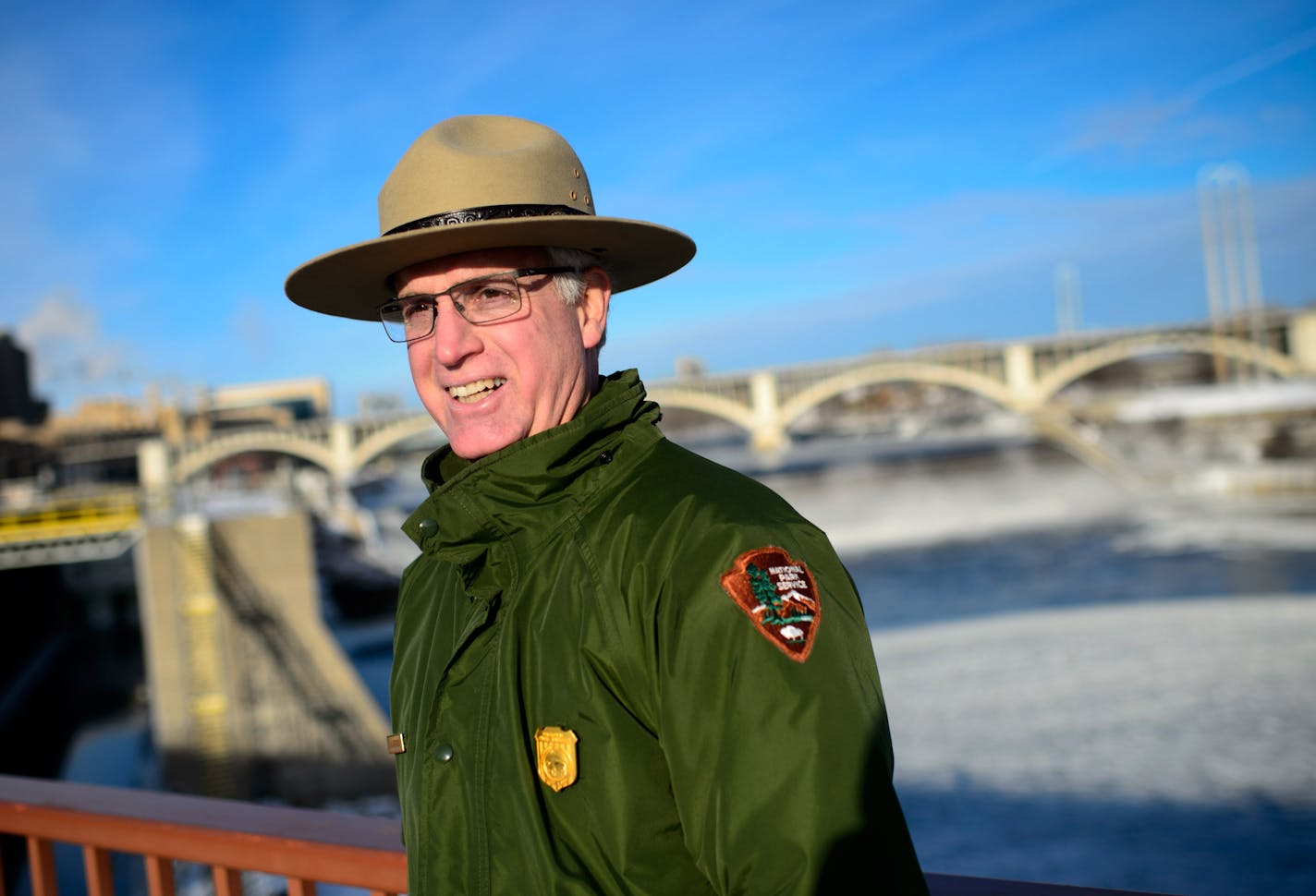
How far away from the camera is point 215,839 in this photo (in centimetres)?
179

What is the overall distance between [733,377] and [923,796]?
1347 inches

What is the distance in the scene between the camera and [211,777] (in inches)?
551

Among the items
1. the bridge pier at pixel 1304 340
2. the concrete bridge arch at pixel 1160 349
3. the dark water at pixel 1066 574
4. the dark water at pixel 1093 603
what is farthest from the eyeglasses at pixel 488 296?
the bridge pier at pixel 1304 340

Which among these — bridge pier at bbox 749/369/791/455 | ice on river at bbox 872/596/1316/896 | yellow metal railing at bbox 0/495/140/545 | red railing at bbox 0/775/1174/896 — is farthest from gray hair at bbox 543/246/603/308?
bridge pier at bbox 749/369/791/455

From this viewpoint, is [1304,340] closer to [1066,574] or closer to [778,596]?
[1066,574]

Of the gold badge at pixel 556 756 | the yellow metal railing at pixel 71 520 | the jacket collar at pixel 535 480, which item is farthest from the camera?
the yellow metal railing at pixel 71 520

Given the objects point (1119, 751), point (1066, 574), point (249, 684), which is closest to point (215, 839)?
point (1119, 751)

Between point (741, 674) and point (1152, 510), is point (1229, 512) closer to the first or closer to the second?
point (1152, 510)

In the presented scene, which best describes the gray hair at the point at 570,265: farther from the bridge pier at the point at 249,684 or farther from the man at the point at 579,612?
the bridge pier at the point at 249,684

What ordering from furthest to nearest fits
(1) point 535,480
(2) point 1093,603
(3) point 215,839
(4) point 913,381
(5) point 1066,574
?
(4) point 913,381
(5) point 1066,574
(2) point 1093,603
(3) point 215,839
(1) point 535,480

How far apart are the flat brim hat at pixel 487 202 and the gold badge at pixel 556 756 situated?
0.57 meters

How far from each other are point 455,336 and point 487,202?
177 millimetres

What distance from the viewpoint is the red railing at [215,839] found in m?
1.62

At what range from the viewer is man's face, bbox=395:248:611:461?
4.22ft
